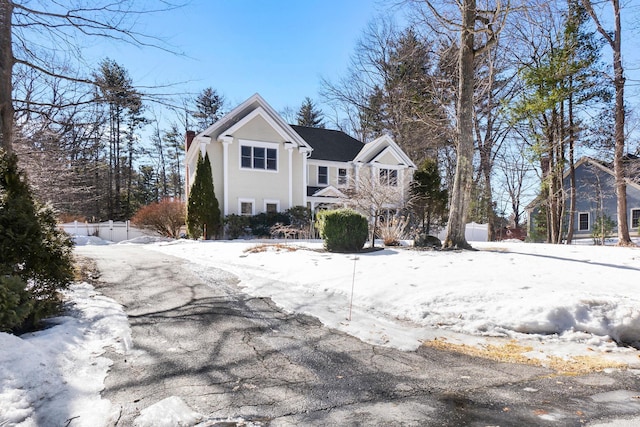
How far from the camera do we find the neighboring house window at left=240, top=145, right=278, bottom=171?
19.3m

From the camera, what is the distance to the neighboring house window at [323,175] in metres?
23.0

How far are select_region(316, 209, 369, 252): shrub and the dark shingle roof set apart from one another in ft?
41.4

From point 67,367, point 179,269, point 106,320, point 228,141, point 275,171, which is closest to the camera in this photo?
point 67,367

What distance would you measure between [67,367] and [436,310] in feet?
14.1

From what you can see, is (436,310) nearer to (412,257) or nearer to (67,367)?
(412,257)

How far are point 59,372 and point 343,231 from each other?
25.9 feet

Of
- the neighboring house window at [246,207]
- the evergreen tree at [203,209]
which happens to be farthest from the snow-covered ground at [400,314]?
the neighboring house window at [246,207]

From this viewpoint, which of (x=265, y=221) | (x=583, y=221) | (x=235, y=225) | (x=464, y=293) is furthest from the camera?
(x=583, y=221)

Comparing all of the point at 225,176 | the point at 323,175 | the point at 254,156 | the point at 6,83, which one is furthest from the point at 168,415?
the point at 323,175

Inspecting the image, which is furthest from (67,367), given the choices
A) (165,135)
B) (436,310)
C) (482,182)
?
(165,135)

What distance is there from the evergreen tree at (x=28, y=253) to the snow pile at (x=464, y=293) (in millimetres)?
2957

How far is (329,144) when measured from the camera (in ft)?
80.5

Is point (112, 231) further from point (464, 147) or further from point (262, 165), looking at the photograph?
point (464, 147)

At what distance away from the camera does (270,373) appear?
10.6 feet
